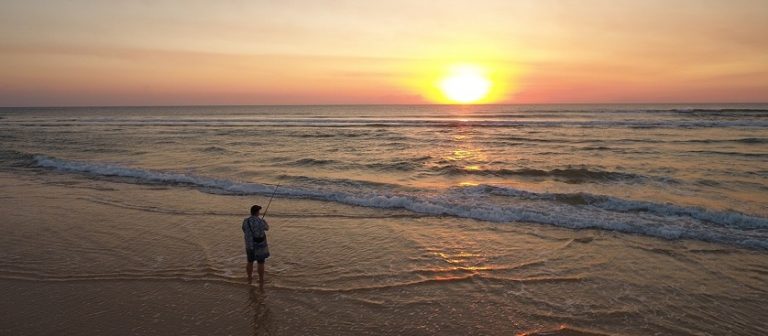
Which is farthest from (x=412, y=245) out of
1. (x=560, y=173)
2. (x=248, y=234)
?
(x=560, y=173)

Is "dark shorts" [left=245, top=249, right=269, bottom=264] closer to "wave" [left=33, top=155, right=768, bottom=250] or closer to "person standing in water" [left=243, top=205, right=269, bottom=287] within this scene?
"person standing in water" [left=243, top=205, right=269, bottom=287]

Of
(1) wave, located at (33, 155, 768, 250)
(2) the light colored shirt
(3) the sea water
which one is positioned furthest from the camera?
(3) the sea water

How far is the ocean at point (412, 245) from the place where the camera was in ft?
21.3

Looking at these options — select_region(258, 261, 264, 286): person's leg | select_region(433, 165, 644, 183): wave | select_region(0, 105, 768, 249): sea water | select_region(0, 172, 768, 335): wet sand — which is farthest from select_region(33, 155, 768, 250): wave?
select_region(258, 261, 264, 286): person's leg

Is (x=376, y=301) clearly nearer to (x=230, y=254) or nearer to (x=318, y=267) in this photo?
(x=318, y=267)

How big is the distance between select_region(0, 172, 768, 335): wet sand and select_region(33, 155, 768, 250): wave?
0.62 metres

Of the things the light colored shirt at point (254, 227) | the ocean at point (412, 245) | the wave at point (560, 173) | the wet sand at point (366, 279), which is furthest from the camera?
the wave at point (560, 173)

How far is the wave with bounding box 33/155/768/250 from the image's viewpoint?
1042cm

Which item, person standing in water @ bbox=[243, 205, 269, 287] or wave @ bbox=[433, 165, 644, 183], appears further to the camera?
wave @ bbox=[433, 165, 644, 183]

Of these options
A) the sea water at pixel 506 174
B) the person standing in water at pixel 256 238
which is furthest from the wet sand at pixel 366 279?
the sea water at pixel 506 174

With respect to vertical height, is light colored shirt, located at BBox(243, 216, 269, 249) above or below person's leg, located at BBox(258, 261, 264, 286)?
above

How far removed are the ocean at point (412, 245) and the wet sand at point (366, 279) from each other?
4cm

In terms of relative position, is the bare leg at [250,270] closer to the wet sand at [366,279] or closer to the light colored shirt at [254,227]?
the wet sand at [366,279]

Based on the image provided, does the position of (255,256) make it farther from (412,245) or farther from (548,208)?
(548,208)
